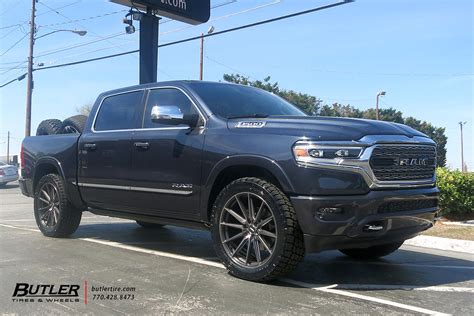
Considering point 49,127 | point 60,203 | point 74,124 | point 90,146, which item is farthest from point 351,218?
point 49,127

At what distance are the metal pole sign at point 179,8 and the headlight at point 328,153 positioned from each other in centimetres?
1153

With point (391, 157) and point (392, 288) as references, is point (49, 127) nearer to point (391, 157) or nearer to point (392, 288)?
point (391, 157)

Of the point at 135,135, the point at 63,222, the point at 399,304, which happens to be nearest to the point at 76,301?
the point at 135,135

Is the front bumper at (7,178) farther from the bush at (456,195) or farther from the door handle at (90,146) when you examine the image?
the bush at (456,195)

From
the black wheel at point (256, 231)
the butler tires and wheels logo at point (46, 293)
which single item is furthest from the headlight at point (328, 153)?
the butler tires and wheels logo at point (46, 293)

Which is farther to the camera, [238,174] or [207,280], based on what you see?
[238,174]

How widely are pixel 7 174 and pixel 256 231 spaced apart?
76.9ft

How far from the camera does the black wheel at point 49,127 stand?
820 centimetres

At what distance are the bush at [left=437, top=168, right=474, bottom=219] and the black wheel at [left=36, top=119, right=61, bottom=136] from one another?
24.0 ft

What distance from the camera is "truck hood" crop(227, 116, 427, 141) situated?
452 centimetres

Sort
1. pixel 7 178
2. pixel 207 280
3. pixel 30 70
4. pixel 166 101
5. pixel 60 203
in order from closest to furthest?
pixel 207 280
pixel 166 101
pixel 60 203
pixel 7 178
pixel 30 70

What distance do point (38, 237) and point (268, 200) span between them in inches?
173

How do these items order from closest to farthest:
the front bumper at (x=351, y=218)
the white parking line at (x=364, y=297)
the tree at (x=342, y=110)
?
1. the white parking line at (x=364, y=297)
2. the front bumper at (x=351, y=218)
3. the tree at (x=342, y=110)

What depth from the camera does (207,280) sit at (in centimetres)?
496
